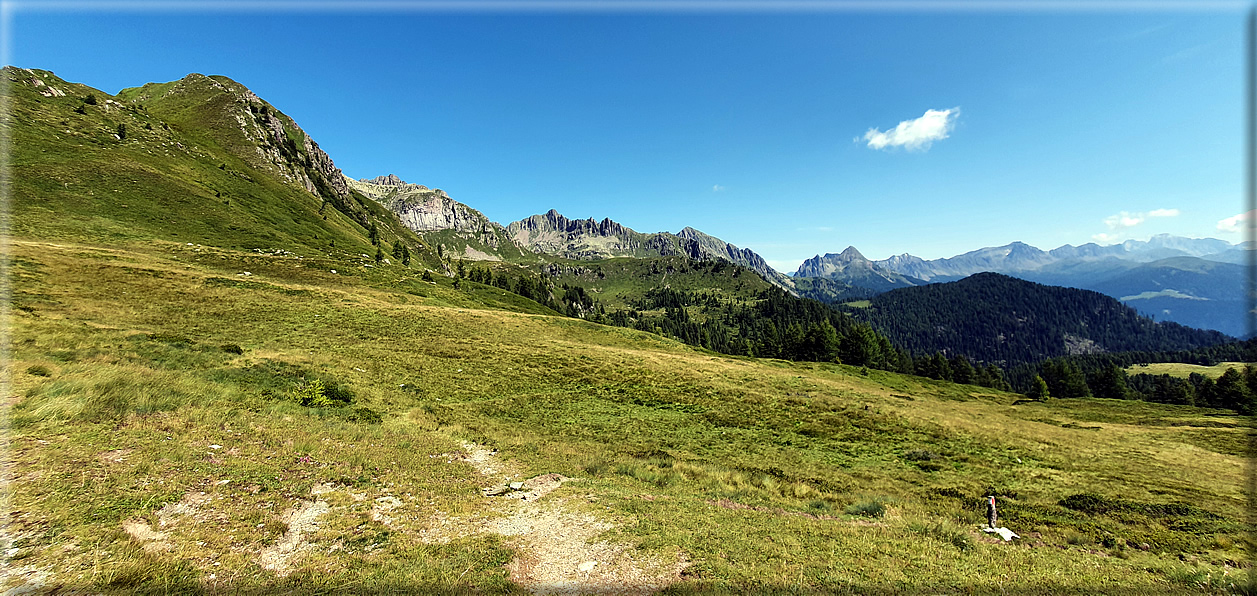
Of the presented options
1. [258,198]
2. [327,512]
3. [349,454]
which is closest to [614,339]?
[349,454]

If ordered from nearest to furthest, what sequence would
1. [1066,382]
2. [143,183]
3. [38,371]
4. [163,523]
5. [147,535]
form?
[147,535]
[163,523]
[38,371]
[143,183]
[1066,382]

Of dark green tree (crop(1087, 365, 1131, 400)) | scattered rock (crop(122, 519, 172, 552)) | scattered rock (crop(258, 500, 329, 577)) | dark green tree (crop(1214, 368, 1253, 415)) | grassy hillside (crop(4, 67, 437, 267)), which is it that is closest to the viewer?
scattered rock (crop(122, 519, 172, 552))

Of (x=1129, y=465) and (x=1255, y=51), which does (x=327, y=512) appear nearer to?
(x=1255, y=51)

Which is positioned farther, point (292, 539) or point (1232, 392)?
point (1232, 392)

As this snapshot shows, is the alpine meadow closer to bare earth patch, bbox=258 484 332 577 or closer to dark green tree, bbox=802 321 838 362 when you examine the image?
bare earth patch, bbox=258 484 332 577

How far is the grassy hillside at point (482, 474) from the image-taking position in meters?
9.28

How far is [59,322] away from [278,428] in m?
18.6

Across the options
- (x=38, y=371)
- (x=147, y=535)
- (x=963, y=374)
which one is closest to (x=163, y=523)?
(x=147, y=535)

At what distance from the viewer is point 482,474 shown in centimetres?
1662

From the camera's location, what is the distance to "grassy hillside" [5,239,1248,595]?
928cm

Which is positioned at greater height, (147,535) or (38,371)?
(38,371)

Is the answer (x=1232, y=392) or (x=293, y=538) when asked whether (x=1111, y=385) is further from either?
(x=293, y=538)

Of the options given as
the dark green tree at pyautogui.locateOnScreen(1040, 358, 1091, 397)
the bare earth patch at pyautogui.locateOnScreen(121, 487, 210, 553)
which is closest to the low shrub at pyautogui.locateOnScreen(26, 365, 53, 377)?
the bare earth patch at pyautogui.locateOnScreen(121, 487, 210, 553)

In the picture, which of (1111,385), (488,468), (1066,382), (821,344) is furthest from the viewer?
(821,344)
